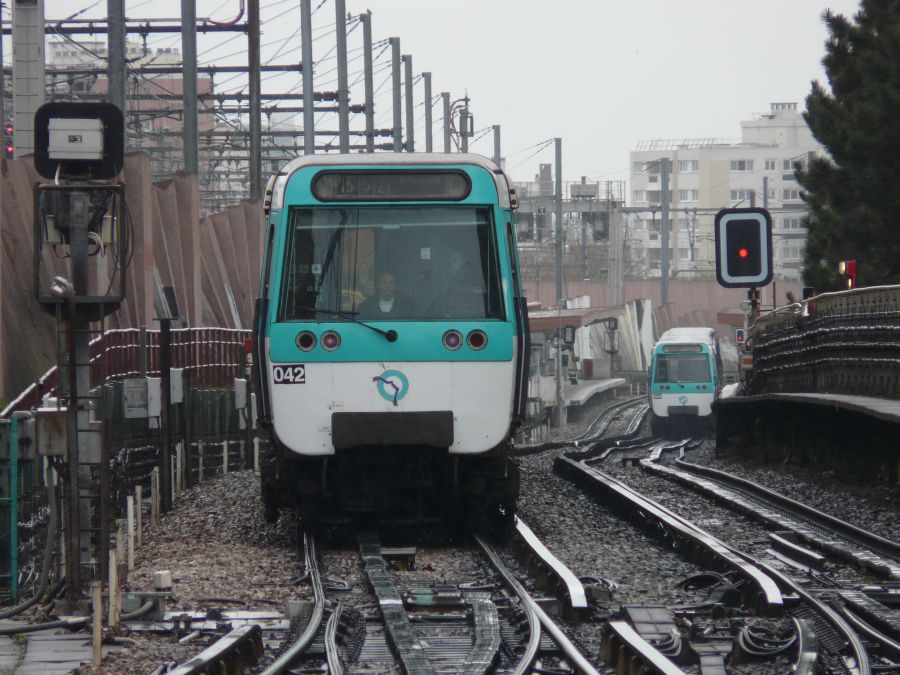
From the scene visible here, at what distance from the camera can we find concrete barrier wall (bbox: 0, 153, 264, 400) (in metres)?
19.2

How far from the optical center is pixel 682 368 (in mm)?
43406

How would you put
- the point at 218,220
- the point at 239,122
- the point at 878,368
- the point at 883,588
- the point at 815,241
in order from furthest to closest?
the point at 239,122 < the point at 218,220 < the point at 815,241 < the point at 878,368 < the point at 883,588

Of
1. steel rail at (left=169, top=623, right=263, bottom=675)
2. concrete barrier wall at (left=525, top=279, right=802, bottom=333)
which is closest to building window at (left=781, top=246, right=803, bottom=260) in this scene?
concrete barrier wall at (left=525, top=279, right=802, bottom=333)

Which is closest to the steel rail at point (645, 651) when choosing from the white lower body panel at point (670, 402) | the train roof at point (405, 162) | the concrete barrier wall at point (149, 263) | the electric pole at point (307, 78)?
the train roof at point (405, 162)

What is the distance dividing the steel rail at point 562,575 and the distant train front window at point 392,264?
1.75 m

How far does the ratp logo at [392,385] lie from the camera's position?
36.2 ft

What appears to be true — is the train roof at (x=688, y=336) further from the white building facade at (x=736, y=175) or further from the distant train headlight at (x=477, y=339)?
the white building facade at (x=736, y=175)

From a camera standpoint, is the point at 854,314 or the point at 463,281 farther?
the point at 854,314

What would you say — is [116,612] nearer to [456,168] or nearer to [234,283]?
[456,168]

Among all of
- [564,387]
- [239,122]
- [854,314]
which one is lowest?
[564,387]

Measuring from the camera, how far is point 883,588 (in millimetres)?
8844

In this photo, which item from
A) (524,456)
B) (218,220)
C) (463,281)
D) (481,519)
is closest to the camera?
(463,281)

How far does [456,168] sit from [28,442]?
388 centimetres

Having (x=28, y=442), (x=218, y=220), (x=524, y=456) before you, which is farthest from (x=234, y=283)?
(x=28, y=442)
